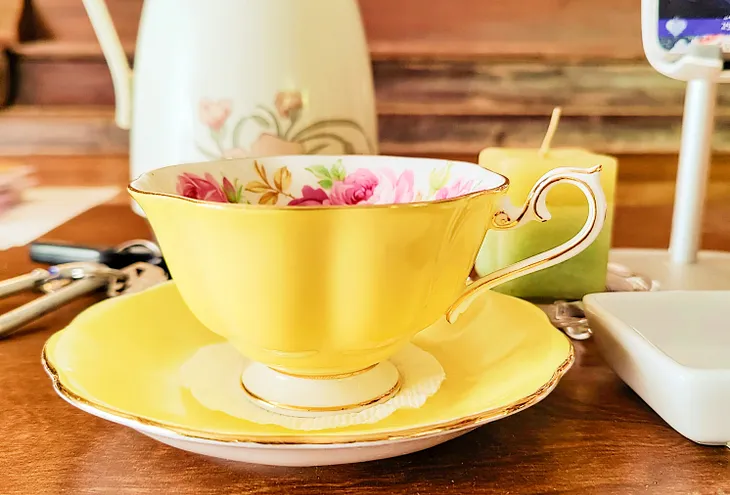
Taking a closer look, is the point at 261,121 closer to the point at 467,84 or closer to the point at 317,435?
the point at 317,435

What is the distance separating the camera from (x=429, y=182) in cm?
34

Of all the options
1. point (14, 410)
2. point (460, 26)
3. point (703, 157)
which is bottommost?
point (14, 410)

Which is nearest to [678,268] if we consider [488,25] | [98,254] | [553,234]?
[553,234]

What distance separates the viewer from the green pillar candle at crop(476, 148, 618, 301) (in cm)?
39

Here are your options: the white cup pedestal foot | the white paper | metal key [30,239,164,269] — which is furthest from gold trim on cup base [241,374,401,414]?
the white paper

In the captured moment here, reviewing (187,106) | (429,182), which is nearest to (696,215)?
(429,182)

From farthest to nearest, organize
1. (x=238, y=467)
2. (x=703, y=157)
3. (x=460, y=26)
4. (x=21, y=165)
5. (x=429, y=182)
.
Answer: (x=460, y=26) < (x=21, y=165) < (x=703, y=157) < (x=429, y=182) < (x=238, y=467)

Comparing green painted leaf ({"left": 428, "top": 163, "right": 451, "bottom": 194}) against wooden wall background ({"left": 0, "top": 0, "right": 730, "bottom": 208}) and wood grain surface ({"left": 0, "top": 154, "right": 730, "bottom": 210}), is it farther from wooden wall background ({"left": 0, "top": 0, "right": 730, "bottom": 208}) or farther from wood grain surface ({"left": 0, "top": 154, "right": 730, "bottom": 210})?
wooden wall background ({"left": 0, "top": 0, "right": 730, "bottom": 208})

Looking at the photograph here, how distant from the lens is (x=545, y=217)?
0.28 m

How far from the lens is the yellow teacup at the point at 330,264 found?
236 millimetres

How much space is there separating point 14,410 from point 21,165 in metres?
0.84

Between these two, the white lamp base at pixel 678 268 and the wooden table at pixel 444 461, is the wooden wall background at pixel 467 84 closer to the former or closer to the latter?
the white lamp base at pixel 678 268

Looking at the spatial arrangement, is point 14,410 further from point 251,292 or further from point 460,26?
point 460,26

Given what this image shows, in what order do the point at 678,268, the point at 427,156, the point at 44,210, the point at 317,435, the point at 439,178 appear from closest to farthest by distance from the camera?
the point at 317,435 < the point at 439,178 < the point at 678,268 < the point at 44,210 < the point at 427,156
